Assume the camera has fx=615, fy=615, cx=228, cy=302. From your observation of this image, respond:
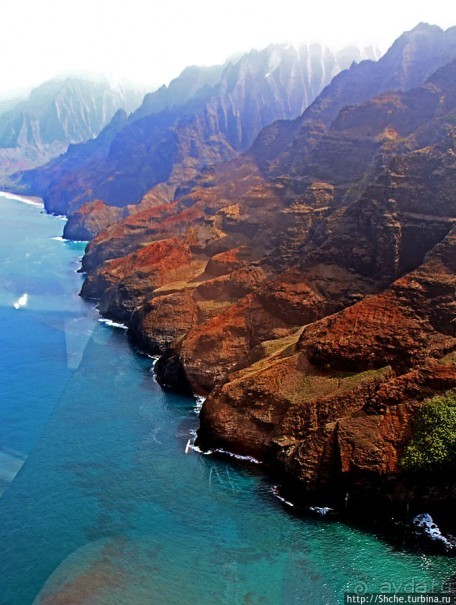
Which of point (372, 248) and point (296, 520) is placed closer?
point (296, 520)

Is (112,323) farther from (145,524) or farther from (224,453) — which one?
(145,524)

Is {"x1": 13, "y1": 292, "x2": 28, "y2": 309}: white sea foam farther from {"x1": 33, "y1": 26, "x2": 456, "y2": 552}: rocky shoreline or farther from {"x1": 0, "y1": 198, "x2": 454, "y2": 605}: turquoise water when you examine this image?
{"x1": 0, "y1": 198, "x2": 454, "y2": 605}: turquoise water

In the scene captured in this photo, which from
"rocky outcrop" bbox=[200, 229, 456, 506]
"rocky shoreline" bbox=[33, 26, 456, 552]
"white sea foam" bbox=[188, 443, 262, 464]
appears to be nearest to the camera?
"rocky shoreline" bbox=[33, 26, 456, 552]

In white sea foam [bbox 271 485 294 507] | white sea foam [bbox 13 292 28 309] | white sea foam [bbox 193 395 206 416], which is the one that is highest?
white sea foam [bbox 271 485 294 507]

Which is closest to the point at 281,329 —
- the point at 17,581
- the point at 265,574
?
the point at 265,574

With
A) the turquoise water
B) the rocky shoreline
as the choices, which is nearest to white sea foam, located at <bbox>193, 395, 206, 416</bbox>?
the turquoise water

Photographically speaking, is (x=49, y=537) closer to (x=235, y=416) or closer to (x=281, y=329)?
(x=235, y=416)
